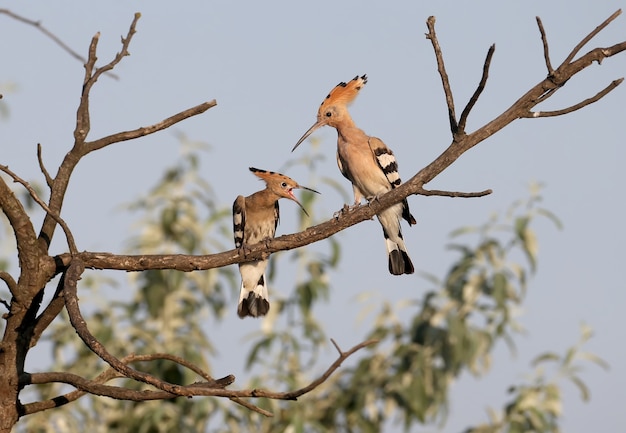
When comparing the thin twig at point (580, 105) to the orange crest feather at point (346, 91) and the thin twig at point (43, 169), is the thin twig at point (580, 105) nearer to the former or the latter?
the thin twig at point (43, 169)

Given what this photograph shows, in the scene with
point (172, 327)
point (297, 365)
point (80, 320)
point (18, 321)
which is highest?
point (172, 327)

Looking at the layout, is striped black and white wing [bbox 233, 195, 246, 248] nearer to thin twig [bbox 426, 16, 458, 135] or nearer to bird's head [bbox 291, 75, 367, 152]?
bird's head [bbox 291, 75, 367, 152]

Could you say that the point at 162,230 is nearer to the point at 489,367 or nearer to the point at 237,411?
the point at 237,411

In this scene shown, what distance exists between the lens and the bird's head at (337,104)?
605 cm

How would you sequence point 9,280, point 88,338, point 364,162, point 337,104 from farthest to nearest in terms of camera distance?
point 337,104, point 364,162, point 9,280, point 88,338

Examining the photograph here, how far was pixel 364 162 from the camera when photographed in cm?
605

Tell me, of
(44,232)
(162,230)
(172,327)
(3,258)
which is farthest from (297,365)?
A: (44,232)

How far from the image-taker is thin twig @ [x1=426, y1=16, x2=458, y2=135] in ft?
10.6

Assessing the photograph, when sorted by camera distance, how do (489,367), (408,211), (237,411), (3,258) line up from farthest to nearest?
(489,367) < (237,411) < (3,258) < (408,211)

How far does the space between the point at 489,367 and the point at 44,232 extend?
5.68 m

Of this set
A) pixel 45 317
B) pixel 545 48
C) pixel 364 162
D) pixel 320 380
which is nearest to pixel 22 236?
pixel 45 317

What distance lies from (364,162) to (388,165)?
15 cm

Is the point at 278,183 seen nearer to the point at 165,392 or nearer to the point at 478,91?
the point at 478,91

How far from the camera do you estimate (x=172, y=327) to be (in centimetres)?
838
